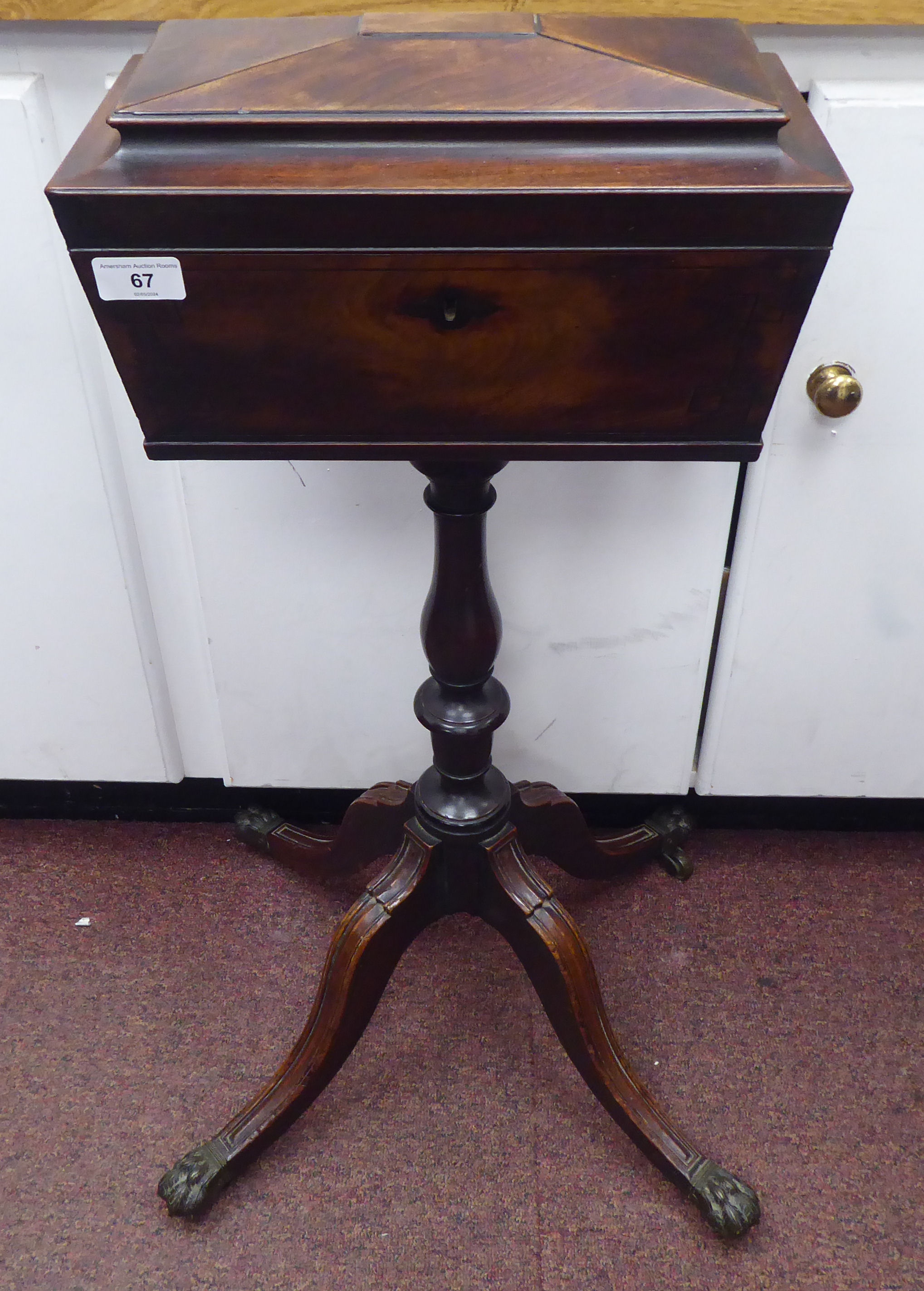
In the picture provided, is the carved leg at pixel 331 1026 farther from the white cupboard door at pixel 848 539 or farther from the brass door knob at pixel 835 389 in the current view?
the brass door knob at pixel 835 389

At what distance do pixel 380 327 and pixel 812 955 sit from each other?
870mm

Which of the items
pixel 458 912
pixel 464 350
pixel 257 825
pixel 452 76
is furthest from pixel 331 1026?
pixel 452 76

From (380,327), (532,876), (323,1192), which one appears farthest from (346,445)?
(323,1192)

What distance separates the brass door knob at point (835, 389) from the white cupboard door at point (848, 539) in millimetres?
12

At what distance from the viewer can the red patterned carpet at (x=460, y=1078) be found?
930mm

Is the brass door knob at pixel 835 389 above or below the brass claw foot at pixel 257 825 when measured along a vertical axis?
above

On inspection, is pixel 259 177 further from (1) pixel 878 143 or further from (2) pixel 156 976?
(2) pixel 156 976

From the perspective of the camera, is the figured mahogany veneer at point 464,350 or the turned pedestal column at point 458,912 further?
the turned pedestal column at point 458,912

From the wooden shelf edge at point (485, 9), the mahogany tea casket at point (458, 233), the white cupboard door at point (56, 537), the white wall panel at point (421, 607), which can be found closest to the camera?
the mahogany tea casket at point (458, 233)

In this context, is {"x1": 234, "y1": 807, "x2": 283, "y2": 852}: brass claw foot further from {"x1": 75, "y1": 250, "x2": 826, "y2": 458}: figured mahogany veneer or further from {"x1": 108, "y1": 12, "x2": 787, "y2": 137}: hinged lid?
{"x1": 108, "y1": 12, "x2": 787, "y2": 137}: hinged lid

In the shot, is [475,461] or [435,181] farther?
[475,461]

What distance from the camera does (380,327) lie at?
0.63m

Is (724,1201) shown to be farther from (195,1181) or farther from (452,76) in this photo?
(452,76)

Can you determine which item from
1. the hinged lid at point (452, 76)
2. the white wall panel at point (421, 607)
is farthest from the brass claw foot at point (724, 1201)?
the hinged lid at point (452, 76)
